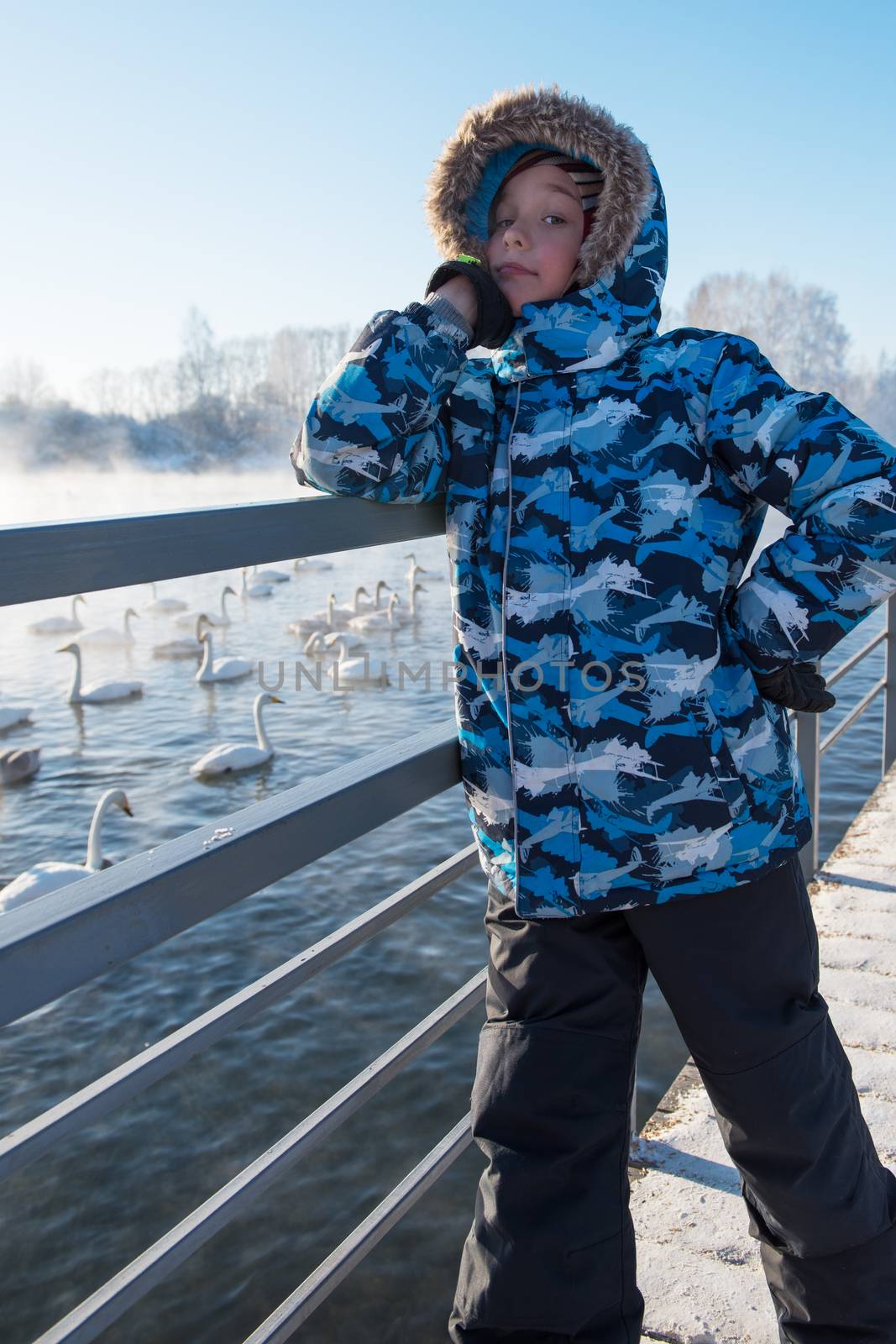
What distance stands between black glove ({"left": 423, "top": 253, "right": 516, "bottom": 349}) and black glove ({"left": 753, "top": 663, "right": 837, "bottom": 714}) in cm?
51

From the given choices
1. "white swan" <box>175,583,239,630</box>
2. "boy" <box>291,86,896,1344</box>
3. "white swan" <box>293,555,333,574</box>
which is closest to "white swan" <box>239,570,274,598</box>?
"white swan" <box>175,583,239,630</box>

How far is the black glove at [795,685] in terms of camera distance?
1252 mm

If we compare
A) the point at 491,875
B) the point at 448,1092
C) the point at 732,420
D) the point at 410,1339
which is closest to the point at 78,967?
the point at 491,875

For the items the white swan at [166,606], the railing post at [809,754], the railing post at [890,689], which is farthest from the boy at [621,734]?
the white swan at [166,606]

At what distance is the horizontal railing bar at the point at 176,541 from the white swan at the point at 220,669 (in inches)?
414

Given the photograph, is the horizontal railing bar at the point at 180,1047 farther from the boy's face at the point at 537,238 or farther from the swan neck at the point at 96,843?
the swan neck at the point at 96,843

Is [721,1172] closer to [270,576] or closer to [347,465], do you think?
[347,465]

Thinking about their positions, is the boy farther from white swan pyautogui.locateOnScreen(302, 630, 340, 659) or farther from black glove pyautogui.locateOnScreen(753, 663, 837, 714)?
white swan pyautogui.locateOnScreen(302, 630, 340, 659)

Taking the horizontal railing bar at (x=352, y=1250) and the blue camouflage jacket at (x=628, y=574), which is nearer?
the blue camouflage jacket at (x=628, y=574)

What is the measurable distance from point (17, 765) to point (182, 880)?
849 cm

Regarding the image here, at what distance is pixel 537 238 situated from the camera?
136cm

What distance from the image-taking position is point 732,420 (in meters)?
1.23

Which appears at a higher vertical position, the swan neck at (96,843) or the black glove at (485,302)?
the black glove at (485,302)

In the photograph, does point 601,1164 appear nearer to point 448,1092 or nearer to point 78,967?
point 78,967
